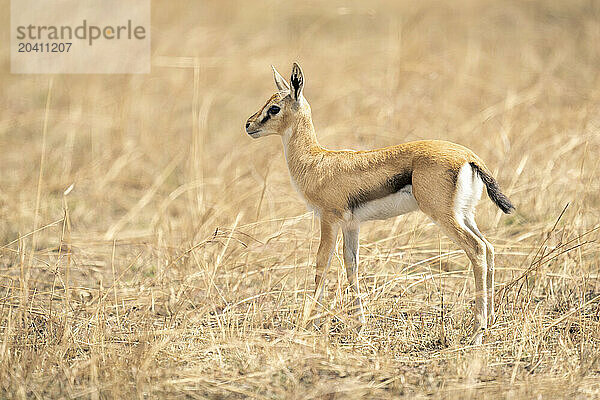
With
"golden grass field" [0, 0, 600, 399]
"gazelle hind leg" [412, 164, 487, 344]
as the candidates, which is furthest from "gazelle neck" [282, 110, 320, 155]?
"gazelle hind leg" [412, 164, 487, 344]

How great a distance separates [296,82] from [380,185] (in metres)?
0.90

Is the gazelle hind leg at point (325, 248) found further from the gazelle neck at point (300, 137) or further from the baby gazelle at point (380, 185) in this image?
the gazelle neck at point (300, 137)

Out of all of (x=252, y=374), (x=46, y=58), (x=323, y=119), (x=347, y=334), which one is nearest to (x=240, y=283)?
(x=347, y=334)

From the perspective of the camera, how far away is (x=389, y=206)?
4.91 meters

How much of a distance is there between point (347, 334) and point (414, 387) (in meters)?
0.78

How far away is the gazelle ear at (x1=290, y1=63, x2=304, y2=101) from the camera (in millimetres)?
5129

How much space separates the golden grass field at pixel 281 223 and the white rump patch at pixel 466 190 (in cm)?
68

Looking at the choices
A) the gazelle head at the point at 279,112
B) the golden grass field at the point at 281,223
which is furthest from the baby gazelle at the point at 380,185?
the golden grass field at the point at 281,223

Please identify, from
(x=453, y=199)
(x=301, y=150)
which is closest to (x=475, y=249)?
(x=453, y=199)

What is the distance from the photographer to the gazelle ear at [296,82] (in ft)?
16.8

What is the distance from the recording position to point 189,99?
1194 centimetres

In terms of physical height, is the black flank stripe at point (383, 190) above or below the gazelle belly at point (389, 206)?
above

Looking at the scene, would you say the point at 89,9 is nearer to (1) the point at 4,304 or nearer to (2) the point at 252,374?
(1) the point at 4,304

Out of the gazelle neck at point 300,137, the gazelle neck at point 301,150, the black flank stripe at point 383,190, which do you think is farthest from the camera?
the gazelle neck at point 300,137
